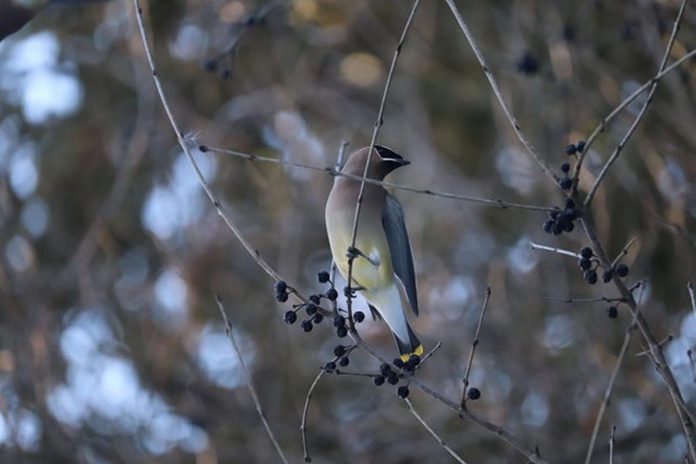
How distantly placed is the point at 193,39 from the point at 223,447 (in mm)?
2528

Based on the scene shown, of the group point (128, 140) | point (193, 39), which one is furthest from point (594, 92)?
point (128, 140)

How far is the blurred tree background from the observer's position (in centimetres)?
590

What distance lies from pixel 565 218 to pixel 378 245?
4.65ft

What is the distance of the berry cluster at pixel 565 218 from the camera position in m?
2.78

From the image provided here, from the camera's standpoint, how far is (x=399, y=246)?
13.7 feet

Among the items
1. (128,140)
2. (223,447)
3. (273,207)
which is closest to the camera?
(223,447)

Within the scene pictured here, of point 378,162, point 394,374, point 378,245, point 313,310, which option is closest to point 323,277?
point 313,310

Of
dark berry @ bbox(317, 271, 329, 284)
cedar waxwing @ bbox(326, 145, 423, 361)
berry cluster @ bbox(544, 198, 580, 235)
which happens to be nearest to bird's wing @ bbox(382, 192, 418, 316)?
cedar waxwing @ bbox(326, 145, 423, 361)

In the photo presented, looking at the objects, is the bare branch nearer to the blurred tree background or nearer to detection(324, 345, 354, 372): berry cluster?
detection(324, 345, 354, 372): berry cluster

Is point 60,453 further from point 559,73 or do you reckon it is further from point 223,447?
point 559,73

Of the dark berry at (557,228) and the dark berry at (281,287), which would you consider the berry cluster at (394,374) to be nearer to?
the dark berry at (281,287)

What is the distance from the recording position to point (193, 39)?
7.61 meters

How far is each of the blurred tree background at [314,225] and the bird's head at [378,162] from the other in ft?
2.79

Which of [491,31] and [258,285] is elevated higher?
[491,31]
